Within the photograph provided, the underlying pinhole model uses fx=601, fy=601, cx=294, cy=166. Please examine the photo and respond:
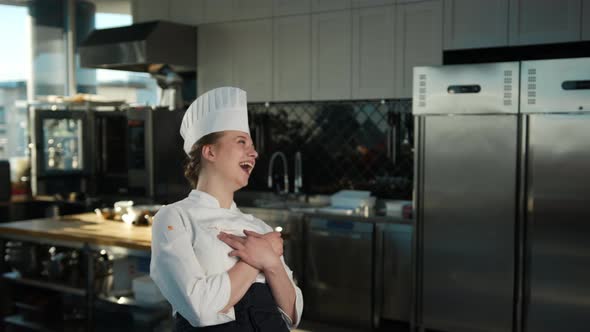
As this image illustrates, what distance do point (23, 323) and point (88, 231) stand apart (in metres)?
0.82

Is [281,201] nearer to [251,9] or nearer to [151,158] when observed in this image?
[151,158]

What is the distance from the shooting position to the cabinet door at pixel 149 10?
5836mm

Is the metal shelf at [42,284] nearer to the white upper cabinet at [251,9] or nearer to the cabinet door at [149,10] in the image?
the white upper cabinet at [251,9]

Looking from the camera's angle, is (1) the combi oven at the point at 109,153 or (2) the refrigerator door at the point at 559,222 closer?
(2) the refrigerator door at the point at 559,222

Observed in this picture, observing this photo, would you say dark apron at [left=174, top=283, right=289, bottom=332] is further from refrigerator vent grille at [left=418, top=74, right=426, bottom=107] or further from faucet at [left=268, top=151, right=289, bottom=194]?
faucet at [left=268, top=151, right=289, bottom=194]

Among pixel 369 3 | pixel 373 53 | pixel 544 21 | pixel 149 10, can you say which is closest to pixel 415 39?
pixel 373 53

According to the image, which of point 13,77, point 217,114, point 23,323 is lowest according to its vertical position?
point 23,323

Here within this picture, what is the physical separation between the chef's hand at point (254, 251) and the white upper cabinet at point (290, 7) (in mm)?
3842

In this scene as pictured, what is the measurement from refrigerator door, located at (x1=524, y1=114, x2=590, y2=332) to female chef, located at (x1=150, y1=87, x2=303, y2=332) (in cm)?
255

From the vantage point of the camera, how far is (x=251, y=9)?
5277 mm

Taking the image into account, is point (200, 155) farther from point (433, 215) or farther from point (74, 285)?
point (433, 215)

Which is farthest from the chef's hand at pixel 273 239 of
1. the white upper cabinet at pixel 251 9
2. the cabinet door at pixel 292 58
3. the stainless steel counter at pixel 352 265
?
the white upper cabinet at pixel 251 9

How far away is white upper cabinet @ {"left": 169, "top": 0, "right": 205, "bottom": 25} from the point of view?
5.61 meters

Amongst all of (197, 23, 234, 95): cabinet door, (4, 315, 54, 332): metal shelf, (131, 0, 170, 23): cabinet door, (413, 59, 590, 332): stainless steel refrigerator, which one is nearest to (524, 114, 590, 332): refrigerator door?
(413, 59, 590, 332): stainless steel refrigerator
